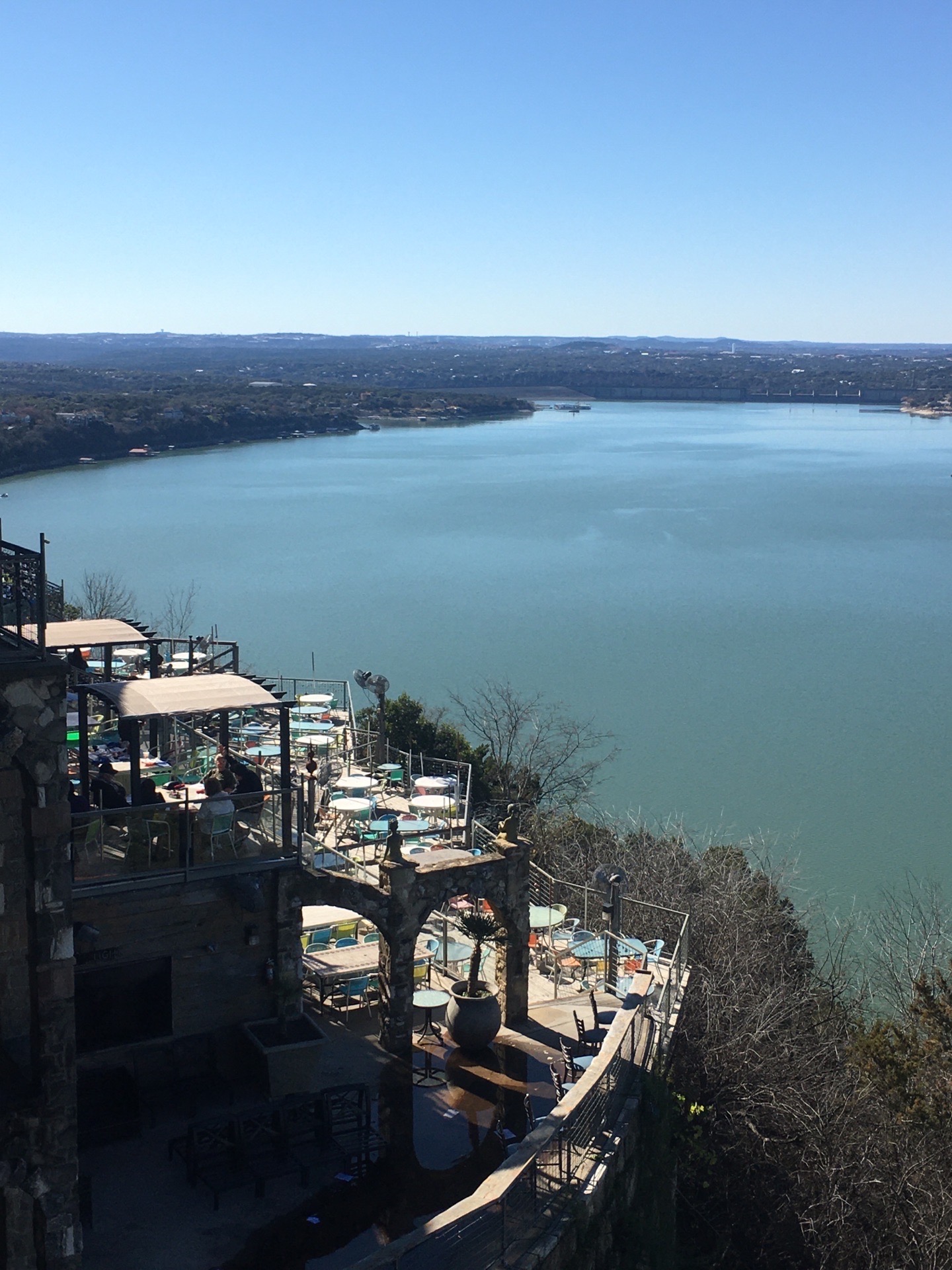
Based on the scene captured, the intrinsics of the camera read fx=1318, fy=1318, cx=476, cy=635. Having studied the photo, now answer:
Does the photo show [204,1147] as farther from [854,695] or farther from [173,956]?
[854,695]

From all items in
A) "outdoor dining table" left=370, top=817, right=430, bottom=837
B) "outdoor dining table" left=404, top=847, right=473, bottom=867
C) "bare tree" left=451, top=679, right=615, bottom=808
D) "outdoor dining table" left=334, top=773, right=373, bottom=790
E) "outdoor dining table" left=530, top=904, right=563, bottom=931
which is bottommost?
"bare tree" left=451, top=679, right=615, bottom=808

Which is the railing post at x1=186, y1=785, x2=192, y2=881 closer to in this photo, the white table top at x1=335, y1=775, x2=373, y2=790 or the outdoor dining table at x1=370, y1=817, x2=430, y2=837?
the outdoor dining table at x1=370, y1=817, x2=430, y2=837

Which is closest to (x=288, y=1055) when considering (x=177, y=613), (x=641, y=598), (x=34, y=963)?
(x=34, y=963)

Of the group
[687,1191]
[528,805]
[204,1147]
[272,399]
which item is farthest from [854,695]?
[272,399]

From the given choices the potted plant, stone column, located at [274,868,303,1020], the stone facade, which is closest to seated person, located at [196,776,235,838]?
stone column, located at [274,868,303,1020]

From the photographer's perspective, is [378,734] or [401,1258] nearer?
[401,1258]

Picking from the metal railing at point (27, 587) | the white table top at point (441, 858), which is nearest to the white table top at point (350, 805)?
the white table top at point (441, 858)
